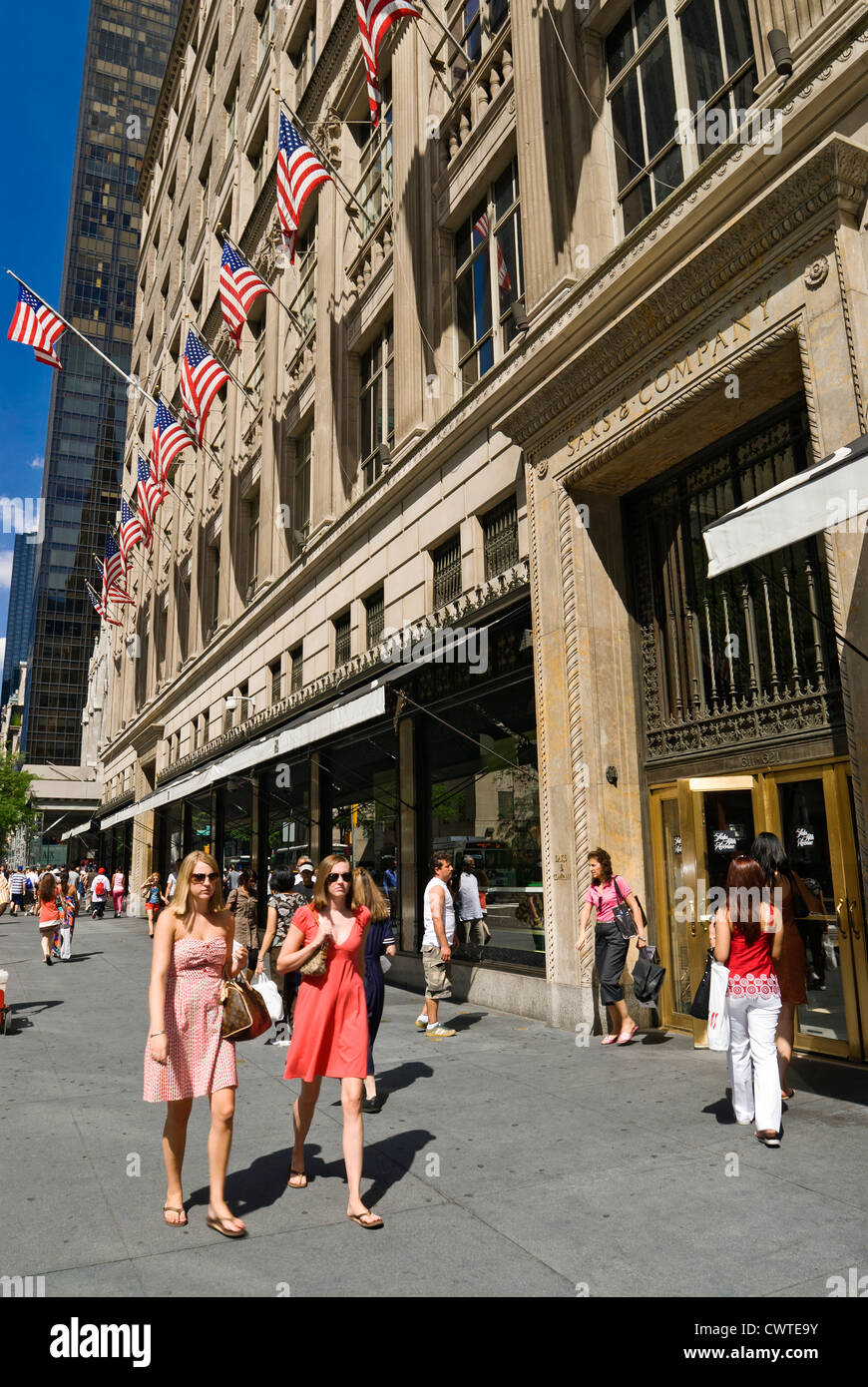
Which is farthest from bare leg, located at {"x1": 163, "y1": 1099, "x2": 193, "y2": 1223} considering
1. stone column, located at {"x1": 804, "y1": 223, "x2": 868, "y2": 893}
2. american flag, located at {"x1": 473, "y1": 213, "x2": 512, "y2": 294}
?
american flag, located at {"x1": 473, "y1": 213, "x2": 512, "y2": 294}

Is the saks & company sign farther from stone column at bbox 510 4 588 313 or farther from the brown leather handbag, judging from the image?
the brown leather handbag

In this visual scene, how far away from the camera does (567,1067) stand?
27.2ft

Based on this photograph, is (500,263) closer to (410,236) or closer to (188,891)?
(410,236)

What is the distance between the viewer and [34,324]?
924 inches

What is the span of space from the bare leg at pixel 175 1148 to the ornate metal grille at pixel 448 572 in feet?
34.8

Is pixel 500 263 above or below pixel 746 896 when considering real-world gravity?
above

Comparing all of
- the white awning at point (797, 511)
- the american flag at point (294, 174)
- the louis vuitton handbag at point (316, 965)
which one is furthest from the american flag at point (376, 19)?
the louis vuitton handbag at point (316, 965)

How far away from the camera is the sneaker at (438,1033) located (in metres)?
10.0

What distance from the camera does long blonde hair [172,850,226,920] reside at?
15.7 ft

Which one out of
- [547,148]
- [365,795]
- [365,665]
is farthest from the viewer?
[365,795]

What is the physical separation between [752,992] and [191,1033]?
3.63 meters

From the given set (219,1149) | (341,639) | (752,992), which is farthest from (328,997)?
(341,639)
